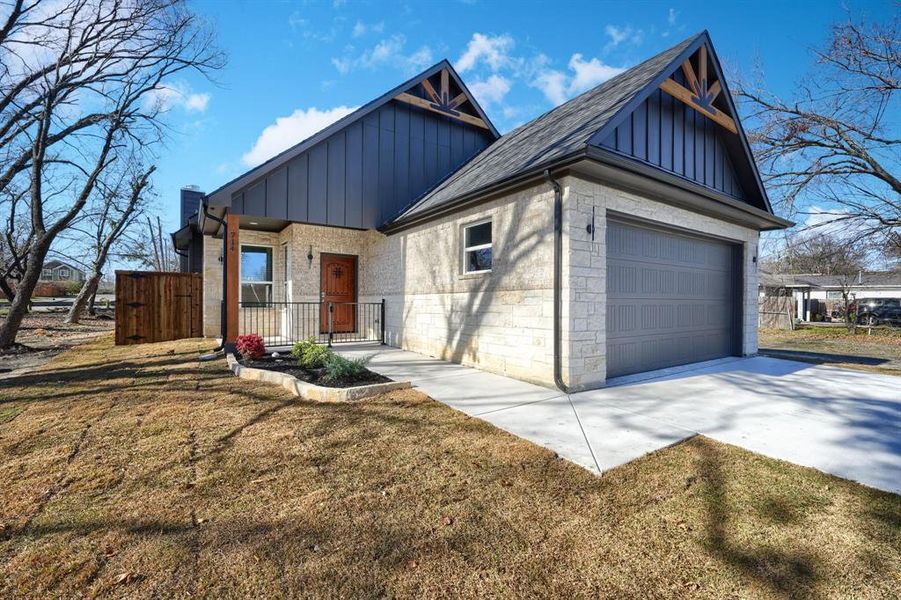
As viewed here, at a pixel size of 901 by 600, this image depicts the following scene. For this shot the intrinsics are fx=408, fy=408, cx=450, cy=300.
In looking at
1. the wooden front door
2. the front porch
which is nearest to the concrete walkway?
the front porch

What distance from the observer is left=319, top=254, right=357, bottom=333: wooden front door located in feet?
35.1

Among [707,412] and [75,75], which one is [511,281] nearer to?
[707,412]

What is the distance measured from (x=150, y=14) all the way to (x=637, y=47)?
13.3m

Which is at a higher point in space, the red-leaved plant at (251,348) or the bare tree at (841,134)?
the bare tree at (841,134)

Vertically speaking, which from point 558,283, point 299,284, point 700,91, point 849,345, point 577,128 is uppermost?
point 700,91

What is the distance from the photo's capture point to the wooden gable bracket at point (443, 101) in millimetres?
10445

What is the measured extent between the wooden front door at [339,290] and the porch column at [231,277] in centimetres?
244

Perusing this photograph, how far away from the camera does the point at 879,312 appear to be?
72.3 ft

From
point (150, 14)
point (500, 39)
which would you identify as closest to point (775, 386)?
point (500, 39)

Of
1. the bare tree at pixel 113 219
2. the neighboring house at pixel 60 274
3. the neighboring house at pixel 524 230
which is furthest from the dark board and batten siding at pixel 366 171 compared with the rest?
the neighboring house at pixel 60 274

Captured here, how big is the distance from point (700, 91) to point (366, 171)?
6.94 m

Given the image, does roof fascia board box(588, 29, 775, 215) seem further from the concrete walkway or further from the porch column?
the porch column

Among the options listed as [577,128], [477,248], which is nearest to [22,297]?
[477,248]

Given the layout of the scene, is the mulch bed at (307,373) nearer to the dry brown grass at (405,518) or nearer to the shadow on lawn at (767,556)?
the dry brown grass at (405,518)
